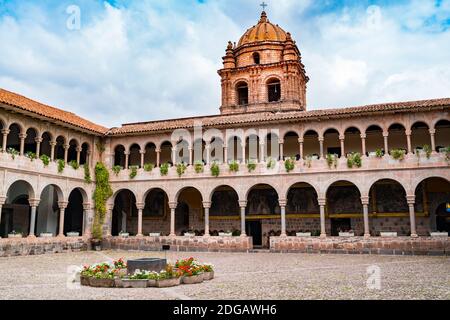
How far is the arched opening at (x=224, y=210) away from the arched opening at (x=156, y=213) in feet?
10.4

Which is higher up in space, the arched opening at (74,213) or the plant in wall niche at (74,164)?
the plant in wall niche at (74,164)

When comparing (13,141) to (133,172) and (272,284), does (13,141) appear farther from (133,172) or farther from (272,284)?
(272,284)

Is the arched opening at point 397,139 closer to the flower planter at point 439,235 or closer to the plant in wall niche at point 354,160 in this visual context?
the plant in wall niche at point 354,160

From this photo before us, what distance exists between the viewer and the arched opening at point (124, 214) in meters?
29.0

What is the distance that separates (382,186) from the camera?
23734mm

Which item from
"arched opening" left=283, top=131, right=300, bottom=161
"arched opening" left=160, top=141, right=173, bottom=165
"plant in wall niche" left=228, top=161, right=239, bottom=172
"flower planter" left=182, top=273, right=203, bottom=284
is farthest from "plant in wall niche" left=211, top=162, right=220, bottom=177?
"flower planter" left=182, top=273, right=203, bottom=284

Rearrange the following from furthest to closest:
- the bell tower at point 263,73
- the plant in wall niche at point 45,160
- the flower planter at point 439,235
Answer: the bell tower at point 263,73
the plant in wall niche at point 45,160
the flower planter at point 439,235

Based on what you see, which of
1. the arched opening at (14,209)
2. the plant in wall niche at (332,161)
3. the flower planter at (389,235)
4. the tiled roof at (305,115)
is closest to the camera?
the flower planter at (389,235)

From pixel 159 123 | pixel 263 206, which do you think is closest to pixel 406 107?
pixel 263 206

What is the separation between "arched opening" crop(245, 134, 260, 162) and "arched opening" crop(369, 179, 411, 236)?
22.1 feet

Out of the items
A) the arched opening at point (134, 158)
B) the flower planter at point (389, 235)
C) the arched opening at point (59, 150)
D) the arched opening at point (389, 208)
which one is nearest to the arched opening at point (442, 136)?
the arched opening at point (389, 208)
